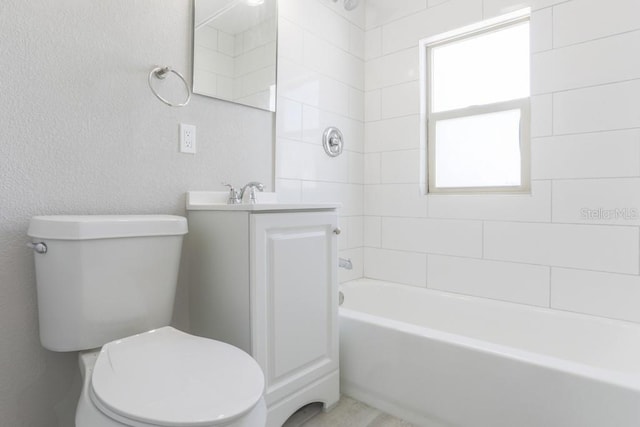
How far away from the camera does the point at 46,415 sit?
4.04 ft

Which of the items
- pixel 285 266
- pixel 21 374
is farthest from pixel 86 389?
pixel 285 266

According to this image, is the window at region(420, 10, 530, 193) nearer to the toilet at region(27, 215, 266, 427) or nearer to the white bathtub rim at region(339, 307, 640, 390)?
the white bathtub rim at region(339, 307, 640, 390)

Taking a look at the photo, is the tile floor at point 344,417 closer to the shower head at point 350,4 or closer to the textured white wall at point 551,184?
the textured white wall at point 551,184

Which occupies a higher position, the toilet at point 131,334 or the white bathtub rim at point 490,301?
the toilet at point 131,334

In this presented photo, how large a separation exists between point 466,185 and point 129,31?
1.88m

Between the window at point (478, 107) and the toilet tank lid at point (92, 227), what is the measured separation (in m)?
1.70

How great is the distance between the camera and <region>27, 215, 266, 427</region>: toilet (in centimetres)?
80

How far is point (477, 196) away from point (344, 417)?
133 cm

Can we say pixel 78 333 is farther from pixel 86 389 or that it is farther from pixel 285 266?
pixel 285 266

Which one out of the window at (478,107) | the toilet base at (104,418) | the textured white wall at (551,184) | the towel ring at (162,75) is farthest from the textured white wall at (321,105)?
the toilet base at (104,418)

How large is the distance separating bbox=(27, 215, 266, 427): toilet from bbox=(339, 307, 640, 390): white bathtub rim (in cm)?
76

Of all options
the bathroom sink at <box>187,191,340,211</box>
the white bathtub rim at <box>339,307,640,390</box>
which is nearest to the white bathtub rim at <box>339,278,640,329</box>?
the white bathtub rim at <box>339,307,640,390</box>

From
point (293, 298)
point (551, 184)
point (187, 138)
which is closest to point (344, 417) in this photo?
point (293, 298)

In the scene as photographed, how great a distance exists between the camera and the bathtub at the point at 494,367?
3.76ft
